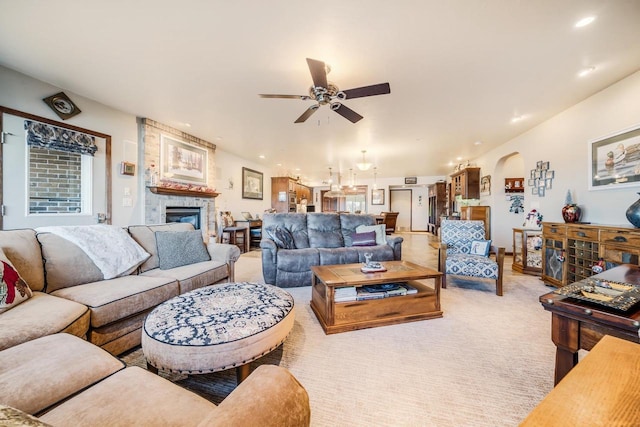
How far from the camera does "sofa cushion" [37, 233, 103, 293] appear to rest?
175 cm

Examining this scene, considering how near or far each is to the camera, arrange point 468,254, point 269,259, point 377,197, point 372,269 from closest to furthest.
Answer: point 372,269, point 269,259, point 468,254, point 377,197

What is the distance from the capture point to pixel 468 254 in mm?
3277

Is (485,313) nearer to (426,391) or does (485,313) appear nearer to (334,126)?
(426,391)

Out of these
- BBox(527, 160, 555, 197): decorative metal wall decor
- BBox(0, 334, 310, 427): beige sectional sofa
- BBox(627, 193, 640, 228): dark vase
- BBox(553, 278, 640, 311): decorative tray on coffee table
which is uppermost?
BBox(527, 160, 555, 197): decorative metal wall decor

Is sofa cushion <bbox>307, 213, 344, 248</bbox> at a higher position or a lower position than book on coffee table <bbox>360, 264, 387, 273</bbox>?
higher

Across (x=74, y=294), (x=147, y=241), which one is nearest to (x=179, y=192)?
(x=147, y=241)

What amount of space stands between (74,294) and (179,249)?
0.93 metres

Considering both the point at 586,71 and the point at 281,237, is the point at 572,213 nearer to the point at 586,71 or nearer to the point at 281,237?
the point at 586,71

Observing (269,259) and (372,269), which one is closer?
(372,269)

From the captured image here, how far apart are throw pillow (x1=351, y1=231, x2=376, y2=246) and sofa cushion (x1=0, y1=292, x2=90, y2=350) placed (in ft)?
10.2

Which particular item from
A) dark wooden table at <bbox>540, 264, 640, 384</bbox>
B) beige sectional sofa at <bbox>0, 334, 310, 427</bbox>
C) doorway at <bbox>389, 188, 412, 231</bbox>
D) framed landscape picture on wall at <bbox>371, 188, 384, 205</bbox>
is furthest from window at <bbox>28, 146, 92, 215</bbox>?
doorway at <bbox>389, 188, 412, 231</bbox>

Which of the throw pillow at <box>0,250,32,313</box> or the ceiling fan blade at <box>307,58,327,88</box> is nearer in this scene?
the throw pillow at <box>0,250,32,313</box>

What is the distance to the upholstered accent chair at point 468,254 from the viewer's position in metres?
2.83

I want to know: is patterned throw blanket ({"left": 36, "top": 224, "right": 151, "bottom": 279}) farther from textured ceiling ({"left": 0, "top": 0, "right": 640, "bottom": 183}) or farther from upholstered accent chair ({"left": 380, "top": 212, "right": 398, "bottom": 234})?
upholstered accent chair ({"left": 380, "top": 212, "right": 398, "bottom": 234})
